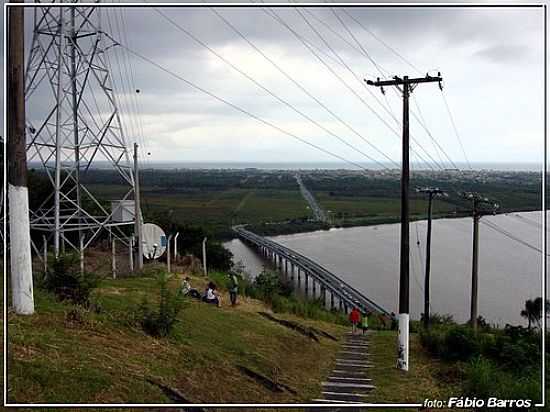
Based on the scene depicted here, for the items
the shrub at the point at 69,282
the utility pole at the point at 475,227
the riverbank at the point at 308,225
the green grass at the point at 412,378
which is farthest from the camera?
the riverbank at the point at 308,225

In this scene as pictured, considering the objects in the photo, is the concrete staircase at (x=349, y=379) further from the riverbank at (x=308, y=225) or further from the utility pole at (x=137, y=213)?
the riverbank at (x=308, y=225)

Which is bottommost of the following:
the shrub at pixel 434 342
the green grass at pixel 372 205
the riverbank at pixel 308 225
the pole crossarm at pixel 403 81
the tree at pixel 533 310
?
the tree at pixel 533 310

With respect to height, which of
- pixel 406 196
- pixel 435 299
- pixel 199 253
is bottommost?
pixel 435 299

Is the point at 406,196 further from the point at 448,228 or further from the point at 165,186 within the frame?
the point at 448,228

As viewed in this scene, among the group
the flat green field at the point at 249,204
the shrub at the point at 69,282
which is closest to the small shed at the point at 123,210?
the flat green field at the point at 249,204

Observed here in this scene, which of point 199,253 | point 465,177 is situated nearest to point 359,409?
point 465,177

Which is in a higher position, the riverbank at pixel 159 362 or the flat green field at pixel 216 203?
the flat green field at pixel 216 203

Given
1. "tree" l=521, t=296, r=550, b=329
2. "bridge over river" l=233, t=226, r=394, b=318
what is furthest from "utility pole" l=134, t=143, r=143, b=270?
"bridge over river" l=233, t=226, r=394, b=318
